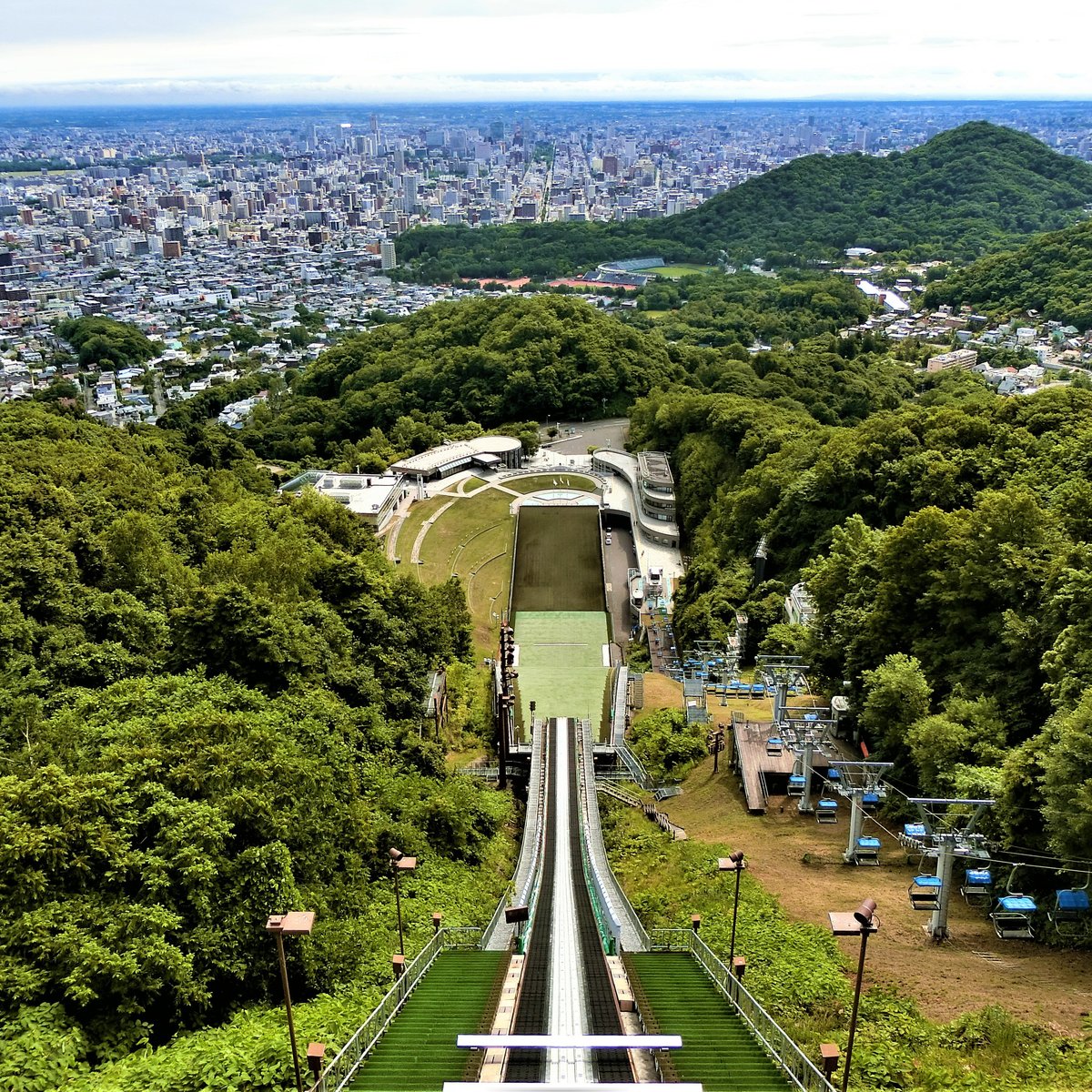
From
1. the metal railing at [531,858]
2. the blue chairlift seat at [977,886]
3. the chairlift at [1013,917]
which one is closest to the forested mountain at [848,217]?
the metal railing at [531,858]

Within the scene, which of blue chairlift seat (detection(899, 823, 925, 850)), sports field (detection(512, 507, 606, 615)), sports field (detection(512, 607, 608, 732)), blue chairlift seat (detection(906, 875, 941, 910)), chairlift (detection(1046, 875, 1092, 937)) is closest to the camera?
chairlift (detection(1046, 875, 1092, 937))

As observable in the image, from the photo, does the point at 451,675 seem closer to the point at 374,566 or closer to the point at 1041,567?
the point at 374,566

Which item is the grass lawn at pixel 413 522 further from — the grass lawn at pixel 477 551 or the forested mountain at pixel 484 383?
the forested mountain at pixel 484 383

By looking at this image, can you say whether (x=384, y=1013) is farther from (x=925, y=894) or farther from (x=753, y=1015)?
(x=925, y=894)

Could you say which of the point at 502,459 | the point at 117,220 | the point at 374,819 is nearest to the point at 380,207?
the point at 117,220

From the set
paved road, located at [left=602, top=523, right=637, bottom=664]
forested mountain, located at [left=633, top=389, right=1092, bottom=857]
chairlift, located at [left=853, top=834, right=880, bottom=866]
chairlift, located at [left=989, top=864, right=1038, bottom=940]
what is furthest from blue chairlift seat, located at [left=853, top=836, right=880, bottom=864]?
paved road, located at [left=602, top=523, right=637, bottom=664]

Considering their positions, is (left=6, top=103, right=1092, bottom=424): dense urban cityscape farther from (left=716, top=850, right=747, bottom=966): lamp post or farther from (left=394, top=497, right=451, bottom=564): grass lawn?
(left=716, top=850, right=747, bottom=966): lamp post
